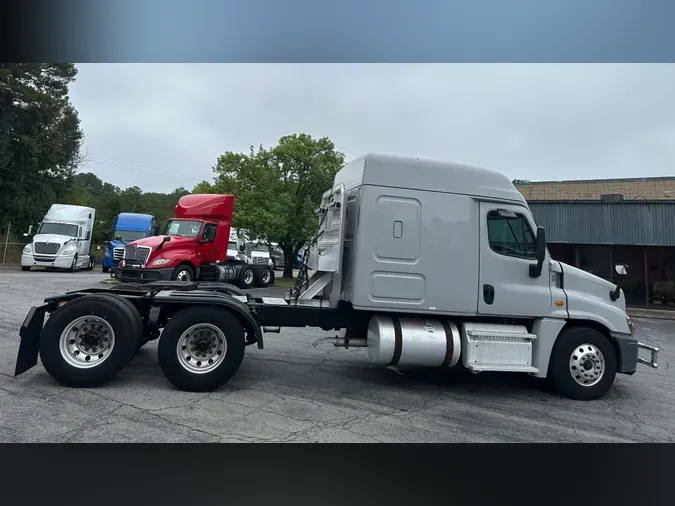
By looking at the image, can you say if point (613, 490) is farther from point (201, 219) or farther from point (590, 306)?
point (201, 219)

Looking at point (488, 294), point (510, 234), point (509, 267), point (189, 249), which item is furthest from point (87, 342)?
point (189, 249)

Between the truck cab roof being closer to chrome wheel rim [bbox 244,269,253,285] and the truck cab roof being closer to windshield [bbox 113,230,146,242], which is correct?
chrome wheel rim [bbox 244,269,253,285]

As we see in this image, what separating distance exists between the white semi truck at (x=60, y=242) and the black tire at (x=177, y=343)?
1800 cm

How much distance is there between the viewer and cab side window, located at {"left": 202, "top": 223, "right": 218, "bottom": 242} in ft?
45.0

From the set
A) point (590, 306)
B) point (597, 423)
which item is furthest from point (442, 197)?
point (597, 423)

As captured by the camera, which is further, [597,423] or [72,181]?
[72,181]

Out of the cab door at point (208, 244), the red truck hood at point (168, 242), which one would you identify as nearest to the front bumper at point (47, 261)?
the red truck hood at point (168, 242)

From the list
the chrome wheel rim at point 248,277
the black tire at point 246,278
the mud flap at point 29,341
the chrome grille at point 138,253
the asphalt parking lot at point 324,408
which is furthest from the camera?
the chrome wheel rim at point 248,277

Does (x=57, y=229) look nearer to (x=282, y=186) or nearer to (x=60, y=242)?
(x=60, y=242)

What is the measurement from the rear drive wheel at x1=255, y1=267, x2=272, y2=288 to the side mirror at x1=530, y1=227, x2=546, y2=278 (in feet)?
40.7

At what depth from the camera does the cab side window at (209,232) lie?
13.7m

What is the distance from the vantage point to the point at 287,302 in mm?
5730

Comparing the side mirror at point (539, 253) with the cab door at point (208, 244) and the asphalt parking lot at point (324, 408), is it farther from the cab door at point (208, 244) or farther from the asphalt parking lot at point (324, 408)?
the cab door at point (208, 244)

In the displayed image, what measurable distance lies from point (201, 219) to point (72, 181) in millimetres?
27068
